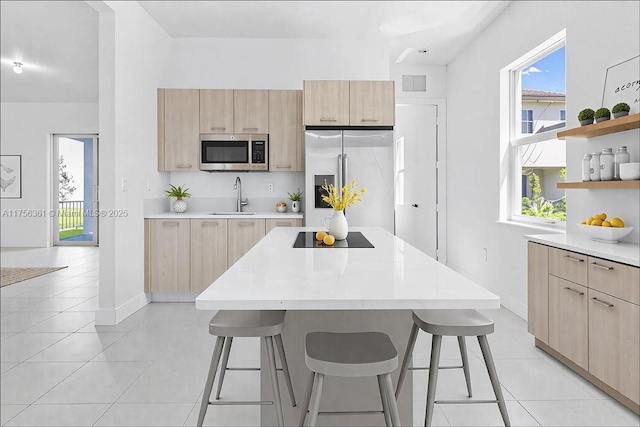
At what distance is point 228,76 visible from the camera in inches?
200

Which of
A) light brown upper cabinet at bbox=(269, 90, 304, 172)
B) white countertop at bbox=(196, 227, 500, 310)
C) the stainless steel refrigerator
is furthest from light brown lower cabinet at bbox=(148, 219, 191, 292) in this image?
white countertop at bbox=(196, 227, 500, 310)

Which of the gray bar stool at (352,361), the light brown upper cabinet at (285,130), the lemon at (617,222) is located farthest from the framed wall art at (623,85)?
the light brown upper cabinet at (285,130)

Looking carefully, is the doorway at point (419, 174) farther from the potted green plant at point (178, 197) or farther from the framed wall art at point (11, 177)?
the framed wall art at point (11, 177)

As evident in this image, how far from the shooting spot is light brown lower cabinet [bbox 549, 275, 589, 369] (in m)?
2.51

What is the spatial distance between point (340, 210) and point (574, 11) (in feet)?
7.72

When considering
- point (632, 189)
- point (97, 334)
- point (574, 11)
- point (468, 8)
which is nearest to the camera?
point (632, 189)

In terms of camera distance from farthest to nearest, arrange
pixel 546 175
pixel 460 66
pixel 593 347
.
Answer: pixel 460 66
pixel 546 175
pixel 593 347

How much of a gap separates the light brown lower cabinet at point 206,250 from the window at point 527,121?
3.07 m

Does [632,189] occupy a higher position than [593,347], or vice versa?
[632,189]

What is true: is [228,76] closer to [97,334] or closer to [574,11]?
[97,334]

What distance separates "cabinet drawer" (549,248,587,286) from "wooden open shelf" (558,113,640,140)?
77 cm

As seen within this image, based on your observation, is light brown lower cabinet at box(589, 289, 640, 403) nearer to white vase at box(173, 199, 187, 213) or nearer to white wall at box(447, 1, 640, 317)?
white wall at box(447, 1, 640, 317)

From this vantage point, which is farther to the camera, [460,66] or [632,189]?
[460,66]

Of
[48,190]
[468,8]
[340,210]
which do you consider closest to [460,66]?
[468,8]
